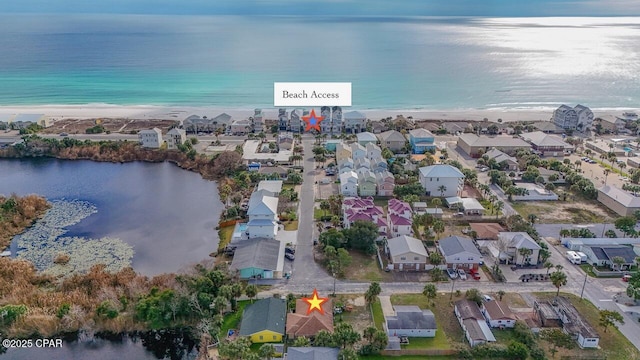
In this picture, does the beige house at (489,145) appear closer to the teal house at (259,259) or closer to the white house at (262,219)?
the white house at (262,219)

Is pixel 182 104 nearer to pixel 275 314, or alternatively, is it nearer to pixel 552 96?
pixel 275 314

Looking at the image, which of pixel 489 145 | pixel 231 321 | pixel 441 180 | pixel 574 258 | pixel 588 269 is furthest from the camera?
pixel 489 145

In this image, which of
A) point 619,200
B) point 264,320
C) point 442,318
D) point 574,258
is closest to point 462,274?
point 442,318

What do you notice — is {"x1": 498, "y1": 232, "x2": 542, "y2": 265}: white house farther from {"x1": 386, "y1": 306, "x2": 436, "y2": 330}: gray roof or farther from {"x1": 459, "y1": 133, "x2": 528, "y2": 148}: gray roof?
{"x1": 459, "y1": 133, "x2": 528, "y2": 148}: gray roof

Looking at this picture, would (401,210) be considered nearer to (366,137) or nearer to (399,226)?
(399,226)

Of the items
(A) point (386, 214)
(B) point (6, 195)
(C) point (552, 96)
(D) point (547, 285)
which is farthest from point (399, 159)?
(C) point (552, 96)

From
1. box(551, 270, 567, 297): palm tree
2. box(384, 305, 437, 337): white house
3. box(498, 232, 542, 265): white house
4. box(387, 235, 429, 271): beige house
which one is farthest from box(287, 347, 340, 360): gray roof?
box(498, 232, 542, 265): white house
